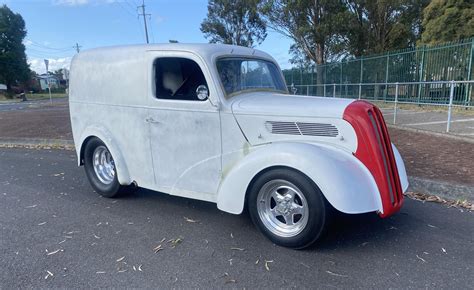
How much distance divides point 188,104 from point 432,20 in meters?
17.3

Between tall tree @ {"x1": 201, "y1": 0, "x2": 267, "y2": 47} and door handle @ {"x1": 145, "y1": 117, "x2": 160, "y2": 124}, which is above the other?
tall tree @ {"x1": 201, "y1": 0, "x2": 267, "y2": 47}

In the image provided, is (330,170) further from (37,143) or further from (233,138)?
(37,143)

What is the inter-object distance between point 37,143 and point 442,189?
944 cm

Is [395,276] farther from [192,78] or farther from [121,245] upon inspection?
[192,78]

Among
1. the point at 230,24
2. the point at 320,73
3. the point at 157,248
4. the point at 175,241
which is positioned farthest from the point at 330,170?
the point at 230,24

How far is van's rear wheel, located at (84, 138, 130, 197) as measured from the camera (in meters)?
4.56

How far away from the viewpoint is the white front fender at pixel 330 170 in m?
2.74

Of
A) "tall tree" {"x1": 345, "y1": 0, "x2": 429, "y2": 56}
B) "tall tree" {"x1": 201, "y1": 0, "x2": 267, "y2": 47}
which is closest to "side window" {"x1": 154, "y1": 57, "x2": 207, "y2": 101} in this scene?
"tall tree" {"x1": 345, "y1": 0, "x2": 429, "y2": 56}

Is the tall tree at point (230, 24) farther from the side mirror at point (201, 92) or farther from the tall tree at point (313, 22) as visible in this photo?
the side mirror at point (201, 92)

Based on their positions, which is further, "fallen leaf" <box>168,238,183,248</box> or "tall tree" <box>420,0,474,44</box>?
"tall tree" <box>420,0,474,44</box>

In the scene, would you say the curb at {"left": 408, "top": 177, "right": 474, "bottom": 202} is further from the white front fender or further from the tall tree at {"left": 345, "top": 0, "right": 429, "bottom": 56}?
the tall tree at {"left": 345, "top": 0, "right": 429, "bottom": 56}

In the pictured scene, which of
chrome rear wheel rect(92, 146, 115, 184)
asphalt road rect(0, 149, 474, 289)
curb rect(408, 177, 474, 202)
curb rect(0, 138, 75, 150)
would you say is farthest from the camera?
curb rect(0, 138, 75, 150)

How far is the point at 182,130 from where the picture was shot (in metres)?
3.67

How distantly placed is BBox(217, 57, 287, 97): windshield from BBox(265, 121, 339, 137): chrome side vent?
0.65 meters
